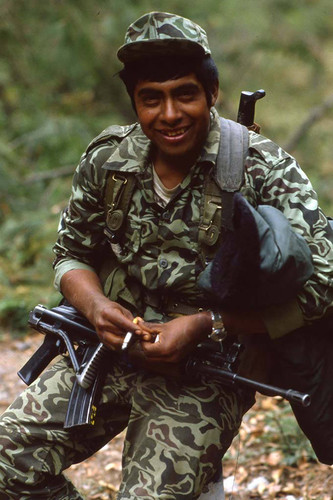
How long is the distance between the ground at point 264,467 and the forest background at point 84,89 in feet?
9.52

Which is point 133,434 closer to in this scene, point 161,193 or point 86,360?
point 86,360

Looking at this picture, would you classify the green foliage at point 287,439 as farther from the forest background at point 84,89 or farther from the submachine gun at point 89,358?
the forest background at point 84,89

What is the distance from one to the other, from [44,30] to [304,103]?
13.2ft

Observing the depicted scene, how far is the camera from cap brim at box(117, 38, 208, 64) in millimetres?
2932

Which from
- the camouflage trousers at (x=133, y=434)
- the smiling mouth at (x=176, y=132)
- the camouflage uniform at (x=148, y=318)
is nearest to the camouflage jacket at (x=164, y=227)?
the camouflage uniform at (x=148, y=318)

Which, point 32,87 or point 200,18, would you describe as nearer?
point 200,18

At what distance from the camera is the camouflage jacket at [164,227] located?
2852 mm

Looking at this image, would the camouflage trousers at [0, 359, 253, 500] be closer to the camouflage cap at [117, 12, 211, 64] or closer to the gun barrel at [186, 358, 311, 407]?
the gun barrel at [186, 358, 311, 407]

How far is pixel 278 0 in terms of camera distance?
9586mm

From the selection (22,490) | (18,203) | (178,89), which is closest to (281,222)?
(178,89)

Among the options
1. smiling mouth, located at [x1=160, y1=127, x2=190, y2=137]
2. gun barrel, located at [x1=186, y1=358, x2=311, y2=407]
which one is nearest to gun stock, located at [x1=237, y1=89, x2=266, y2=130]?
smiling mouth, located at [x1=160, y1=127, x2=190, y2=137]

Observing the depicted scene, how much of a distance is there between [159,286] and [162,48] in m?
1.01

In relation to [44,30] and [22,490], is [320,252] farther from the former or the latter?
[44,30]

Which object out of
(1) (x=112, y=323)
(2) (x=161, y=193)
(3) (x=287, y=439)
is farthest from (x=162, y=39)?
(3) (x=287, y=439)
